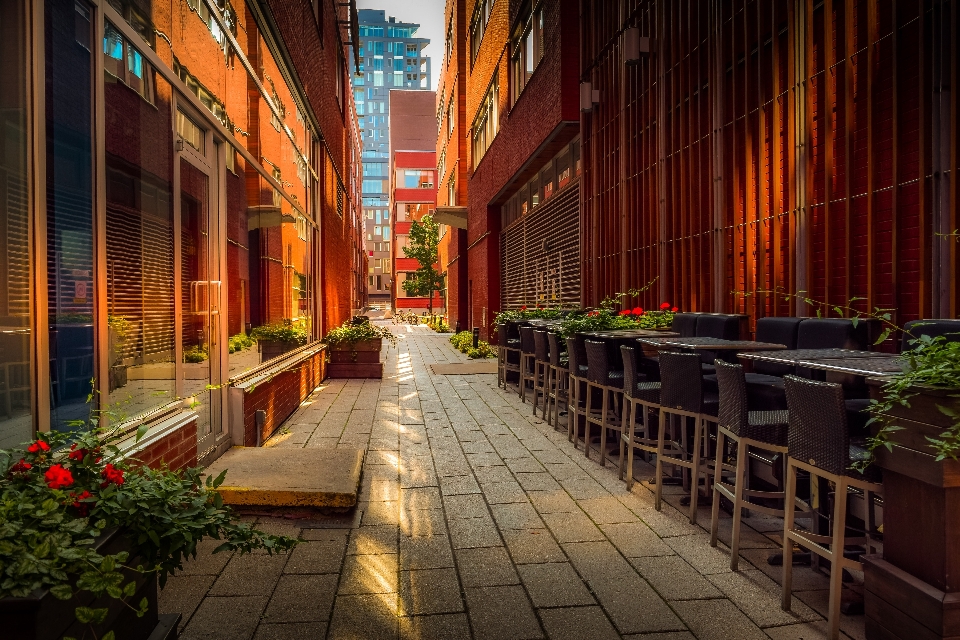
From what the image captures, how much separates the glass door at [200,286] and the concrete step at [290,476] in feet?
0.91

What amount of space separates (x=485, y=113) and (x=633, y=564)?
17.3 meters

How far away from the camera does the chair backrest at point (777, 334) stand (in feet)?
17.5

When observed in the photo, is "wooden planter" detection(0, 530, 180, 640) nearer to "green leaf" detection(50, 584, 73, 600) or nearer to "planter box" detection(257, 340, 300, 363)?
"green leaf" detection(50, 584, 73, 600)

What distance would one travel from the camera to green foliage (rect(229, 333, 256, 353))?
17.8 feet

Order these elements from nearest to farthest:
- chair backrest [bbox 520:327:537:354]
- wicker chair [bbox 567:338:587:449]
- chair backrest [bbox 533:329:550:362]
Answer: wicker chair [bbox 567:338:587:449] → chair backrest [bbox 533:329:550:362] → chair backrest [bbox 520:327:537:354]

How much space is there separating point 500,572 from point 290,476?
1661mm

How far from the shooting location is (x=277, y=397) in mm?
6711

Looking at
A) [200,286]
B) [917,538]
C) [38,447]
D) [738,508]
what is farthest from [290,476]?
[917,538]

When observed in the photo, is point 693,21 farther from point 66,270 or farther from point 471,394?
point 66,270

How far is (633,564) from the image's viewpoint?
3.23 m

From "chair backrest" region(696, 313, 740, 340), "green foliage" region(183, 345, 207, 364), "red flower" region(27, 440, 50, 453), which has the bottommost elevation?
"red flower" region(27, 440, 50, 453)

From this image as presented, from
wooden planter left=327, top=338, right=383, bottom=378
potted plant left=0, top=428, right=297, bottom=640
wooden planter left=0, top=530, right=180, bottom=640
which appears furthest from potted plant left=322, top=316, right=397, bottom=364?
wooden planter left=0, top=530, right=180, bottom=640

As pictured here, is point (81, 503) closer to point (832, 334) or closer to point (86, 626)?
point (86, 626)

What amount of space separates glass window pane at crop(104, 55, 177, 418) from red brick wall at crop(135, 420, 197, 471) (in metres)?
0.19
